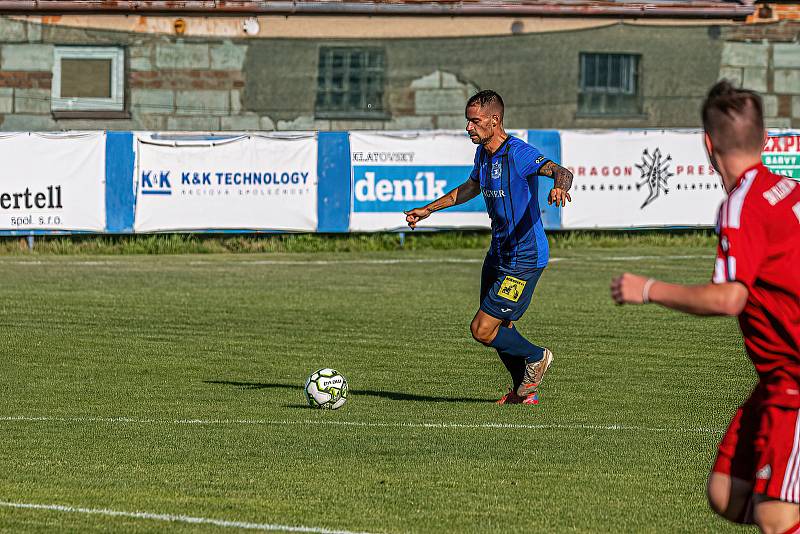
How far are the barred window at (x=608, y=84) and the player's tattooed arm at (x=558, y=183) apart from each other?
21484 mm

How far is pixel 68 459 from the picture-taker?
8.62 metres

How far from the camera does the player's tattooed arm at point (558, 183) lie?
30.2 ft

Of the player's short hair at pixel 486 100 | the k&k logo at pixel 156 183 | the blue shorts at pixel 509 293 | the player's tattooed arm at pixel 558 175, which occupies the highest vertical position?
the player's short hair at pixel 486 100

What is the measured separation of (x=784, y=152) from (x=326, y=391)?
17.6 m

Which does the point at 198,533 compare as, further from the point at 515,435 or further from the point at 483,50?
the point at 483,50

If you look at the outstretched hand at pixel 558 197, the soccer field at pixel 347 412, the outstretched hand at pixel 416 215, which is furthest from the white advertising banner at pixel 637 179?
the outstretched hand at pixel 558 197

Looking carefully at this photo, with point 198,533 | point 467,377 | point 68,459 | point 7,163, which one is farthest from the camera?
point 7,163

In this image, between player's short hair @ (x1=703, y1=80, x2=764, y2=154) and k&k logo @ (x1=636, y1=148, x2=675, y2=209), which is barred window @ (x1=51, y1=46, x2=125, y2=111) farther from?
player's short hair @ (x1=703, y1=80, x2=764, y2=154)

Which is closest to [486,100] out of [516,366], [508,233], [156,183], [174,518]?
[508,233]

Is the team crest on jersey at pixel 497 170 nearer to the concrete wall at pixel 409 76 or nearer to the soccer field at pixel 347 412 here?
the soccer field at pixel 347 412

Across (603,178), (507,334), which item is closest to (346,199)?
(603,178)

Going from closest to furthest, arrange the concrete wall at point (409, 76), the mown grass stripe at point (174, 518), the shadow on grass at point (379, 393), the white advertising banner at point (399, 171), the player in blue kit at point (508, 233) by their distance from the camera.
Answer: the mown grass stripe at point (174, 518) → the player in blue kit at point (508, 233) → the shadow on grass at point (379, 393) → the white advertising banner at point (399, 171) → the concrete wall at point (409, 76)

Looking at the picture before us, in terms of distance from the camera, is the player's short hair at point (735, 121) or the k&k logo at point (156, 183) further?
the k&k logo at point (156, 183)

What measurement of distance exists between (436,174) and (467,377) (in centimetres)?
1299
